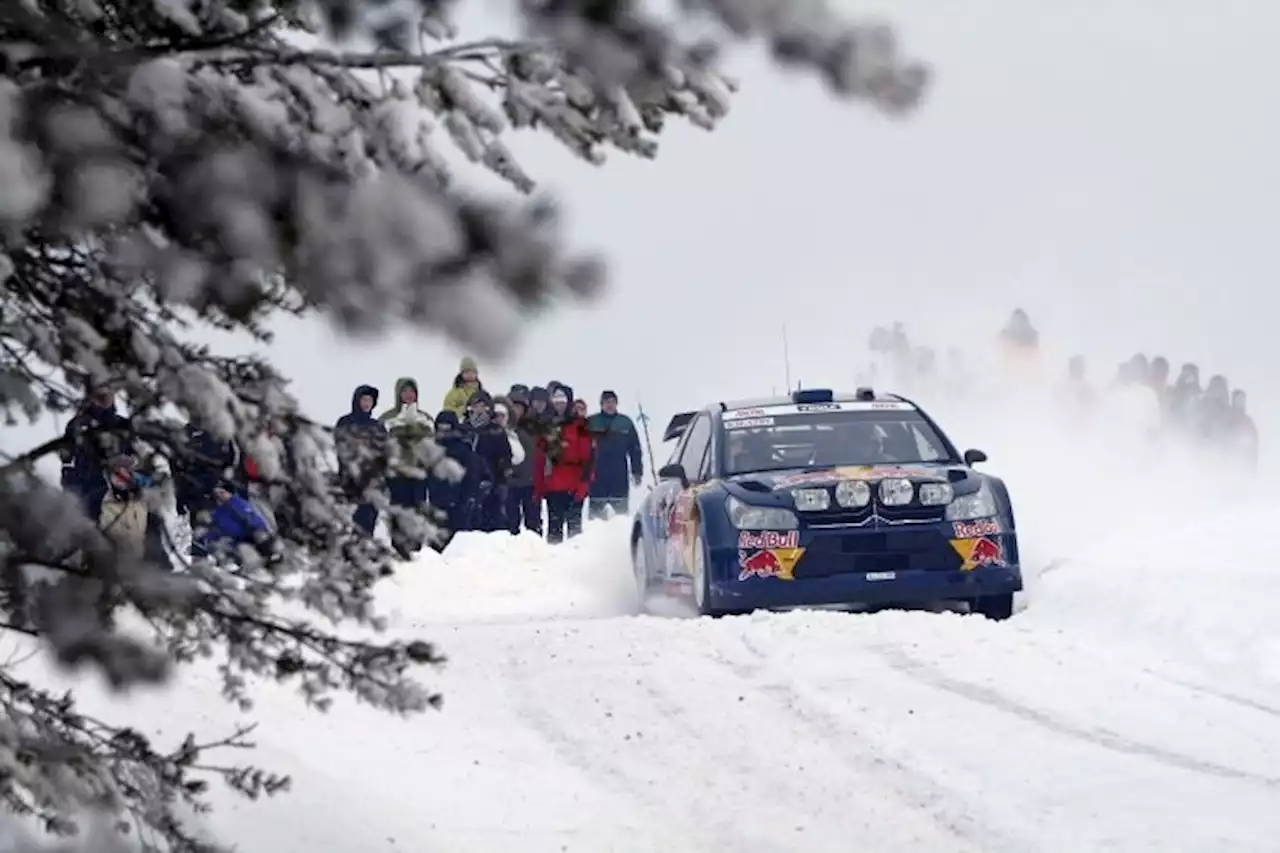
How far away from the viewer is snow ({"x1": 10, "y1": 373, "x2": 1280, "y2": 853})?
21.1 feet

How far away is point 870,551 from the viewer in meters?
11.1

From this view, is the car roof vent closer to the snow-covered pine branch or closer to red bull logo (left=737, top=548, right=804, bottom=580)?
red bull logo (left=737, top=548, right=804, bottom=580)

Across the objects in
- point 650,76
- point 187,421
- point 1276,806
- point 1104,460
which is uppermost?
point 1104,460

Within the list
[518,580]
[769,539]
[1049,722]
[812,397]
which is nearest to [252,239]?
[1049,722]

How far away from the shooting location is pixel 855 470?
11.5m

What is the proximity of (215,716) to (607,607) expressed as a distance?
24.6ft

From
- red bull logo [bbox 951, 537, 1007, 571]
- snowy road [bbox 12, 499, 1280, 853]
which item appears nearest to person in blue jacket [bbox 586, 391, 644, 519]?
red bull logo [bbox 951, 537, 1007, 571]

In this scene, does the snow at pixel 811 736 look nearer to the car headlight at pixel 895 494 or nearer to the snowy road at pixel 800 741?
the snowy road at pixel 800 741

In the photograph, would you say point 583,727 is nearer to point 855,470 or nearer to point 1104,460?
point 855,470

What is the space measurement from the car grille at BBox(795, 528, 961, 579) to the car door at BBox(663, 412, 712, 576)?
2.88ft

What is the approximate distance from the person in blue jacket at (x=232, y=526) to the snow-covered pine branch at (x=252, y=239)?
7 centimetres

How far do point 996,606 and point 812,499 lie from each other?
141 cm

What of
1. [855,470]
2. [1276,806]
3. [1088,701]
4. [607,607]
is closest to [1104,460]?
[607,607]

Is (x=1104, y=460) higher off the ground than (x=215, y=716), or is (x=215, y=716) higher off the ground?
(x=1104, y=460)
